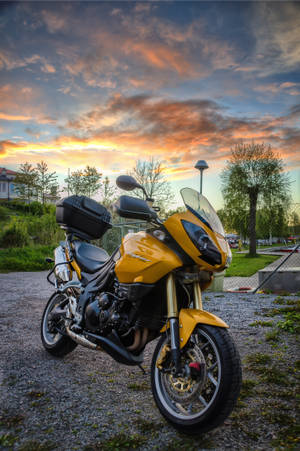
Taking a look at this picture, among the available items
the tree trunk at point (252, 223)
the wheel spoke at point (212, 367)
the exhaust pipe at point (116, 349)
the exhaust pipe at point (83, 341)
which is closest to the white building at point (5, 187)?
the tree trunk at point (252, 223)

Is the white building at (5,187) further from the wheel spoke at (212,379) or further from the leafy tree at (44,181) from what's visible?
the wheel spoke at (212,379)

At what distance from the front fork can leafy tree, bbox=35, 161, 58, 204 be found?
108 ft

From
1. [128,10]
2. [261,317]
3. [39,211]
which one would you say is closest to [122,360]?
[261,317]

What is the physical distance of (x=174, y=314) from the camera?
2.12m

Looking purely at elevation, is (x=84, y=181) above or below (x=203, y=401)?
above

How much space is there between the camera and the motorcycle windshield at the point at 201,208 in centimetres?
221

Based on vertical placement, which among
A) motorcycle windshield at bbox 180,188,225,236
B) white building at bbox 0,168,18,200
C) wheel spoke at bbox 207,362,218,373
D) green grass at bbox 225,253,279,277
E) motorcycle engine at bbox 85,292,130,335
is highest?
white building at bbox 0,168,18,200

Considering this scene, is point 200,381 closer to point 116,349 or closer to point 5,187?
point 116,349

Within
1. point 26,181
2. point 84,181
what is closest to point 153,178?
point 84,181

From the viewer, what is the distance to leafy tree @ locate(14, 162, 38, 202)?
33.4 m

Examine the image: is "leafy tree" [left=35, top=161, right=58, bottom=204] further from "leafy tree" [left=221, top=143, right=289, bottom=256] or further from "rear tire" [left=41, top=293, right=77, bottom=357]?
"rear tire" [left=41, top=293, right=77, bottom=357]

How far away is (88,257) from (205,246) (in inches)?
62.4

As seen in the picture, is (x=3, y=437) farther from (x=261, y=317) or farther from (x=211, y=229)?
(x=261, y=317)

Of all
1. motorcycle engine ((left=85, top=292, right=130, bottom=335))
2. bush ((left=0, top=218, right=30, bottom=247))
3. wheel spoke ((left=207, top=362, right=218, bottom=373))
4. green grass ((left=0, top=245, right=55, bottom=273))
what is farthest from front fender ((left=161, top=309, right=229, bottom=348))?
bush ((left=0, top=218, right=30, bottom=247))
